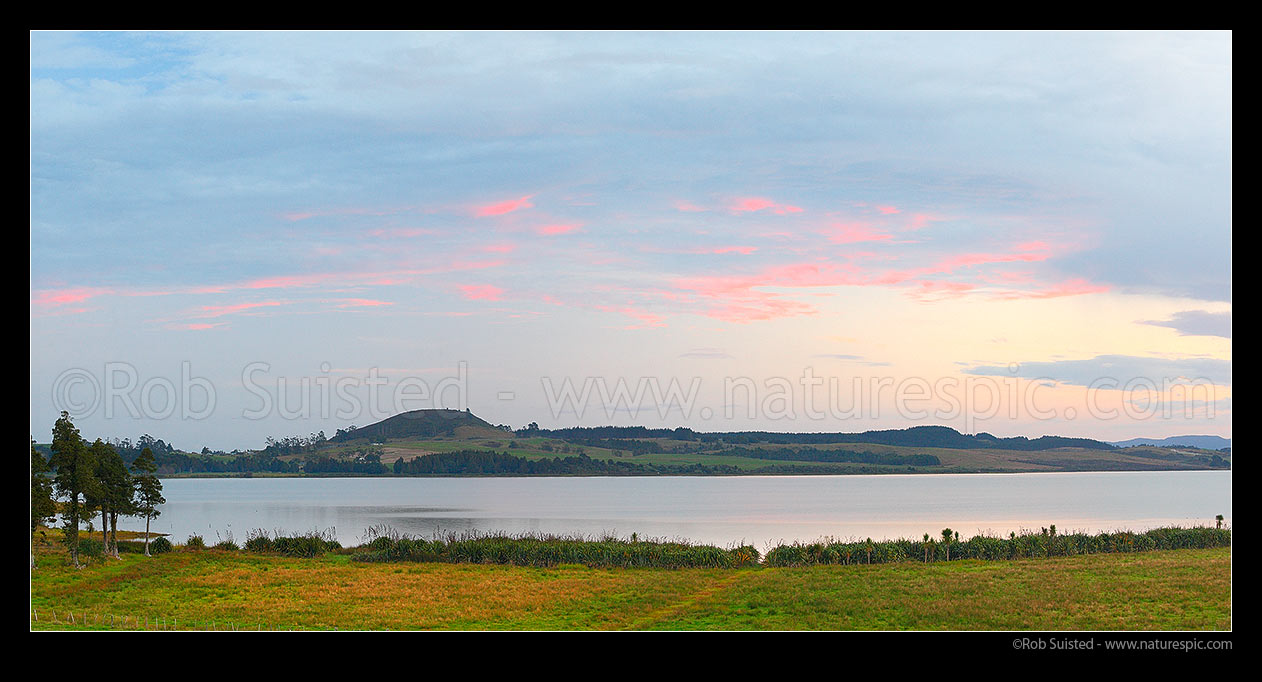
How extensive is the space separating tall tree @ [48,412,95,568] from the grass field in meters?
1.12

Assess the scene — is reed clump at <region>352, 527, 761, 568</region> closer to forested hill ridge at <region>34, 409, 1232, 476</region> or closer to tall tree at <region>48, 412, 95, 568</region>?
tall tree at <region>48, 412, 95, 568</region>

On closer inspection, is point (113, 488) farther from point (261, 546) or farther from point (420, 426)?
point (420, 426)

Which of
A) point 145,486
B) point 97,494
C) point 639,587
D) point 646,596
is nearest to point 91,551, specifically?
point 97,494

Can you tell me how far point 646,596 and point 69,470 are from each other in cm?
1483

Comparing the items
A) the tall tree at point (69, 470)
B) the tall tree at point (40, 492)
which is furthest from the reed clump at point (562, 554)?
the tall tree at point (40, 492)

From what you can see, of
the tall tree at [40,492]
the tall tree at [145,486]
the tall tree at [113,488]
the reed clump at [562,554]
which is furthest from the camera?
the tall tree at [145,486]

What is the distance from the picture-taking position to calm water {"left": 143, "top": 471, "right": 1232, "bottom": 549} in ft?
145

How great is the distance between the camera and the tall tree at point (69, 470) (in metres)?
22.2

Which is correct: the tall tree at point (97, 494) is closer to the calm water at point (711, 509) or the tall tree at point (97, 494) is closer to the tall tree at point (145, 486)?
the tall tree at point (145, 486)

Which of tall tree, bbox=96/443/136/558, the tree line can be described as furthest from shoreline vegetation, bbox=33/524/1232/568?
the tree line

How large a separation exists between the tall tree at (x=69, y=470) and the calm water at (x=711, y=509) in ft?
46.7
